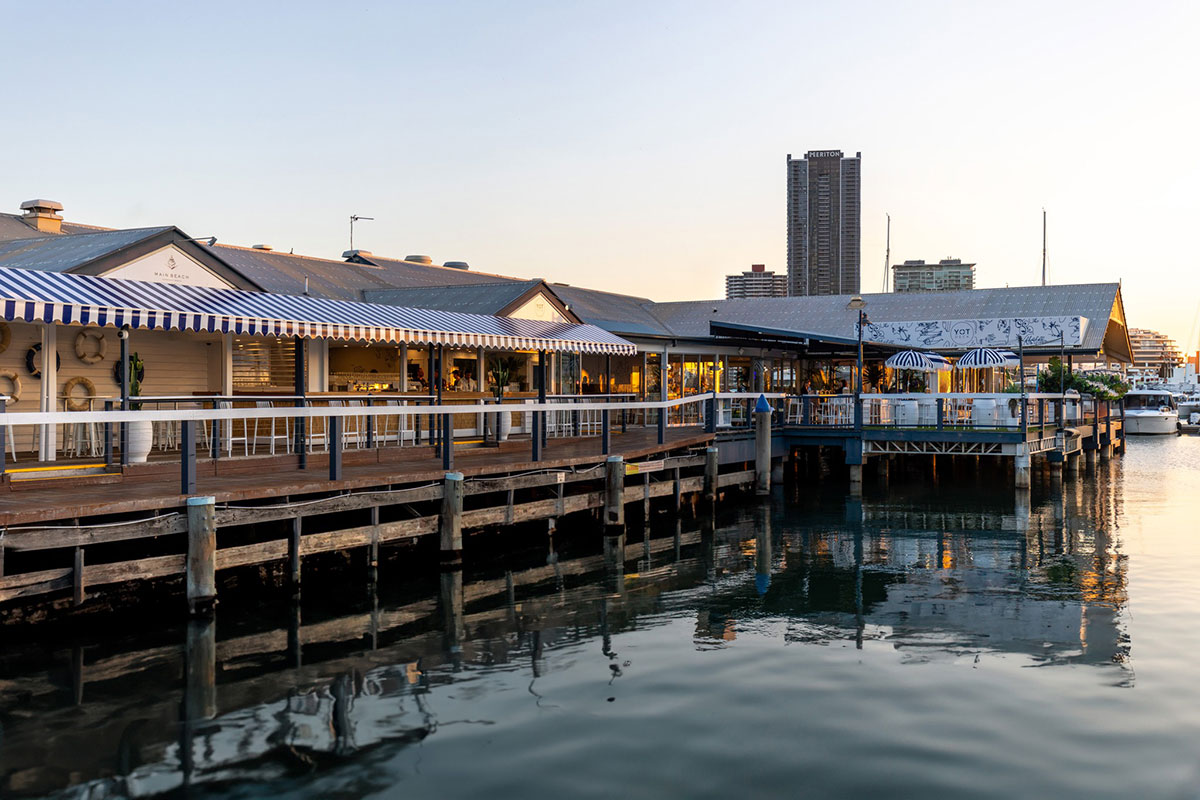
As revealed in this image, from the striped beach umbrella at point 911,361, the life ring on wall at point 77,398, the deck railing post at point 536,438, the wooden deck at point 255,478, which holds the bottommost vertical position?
the wooden deck at point 255,478

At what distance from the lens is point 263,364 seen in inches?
763

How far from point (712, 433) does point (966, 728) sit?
15.2 metres

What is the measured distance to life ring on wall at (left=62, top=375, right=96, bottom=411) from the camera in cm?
1540

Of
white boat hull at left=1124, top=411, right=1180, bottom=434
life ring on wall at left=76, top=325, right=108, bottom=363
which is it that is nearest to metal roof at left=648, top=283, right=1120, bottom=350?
white boat hull at left=1124, top=411, right=1180, bottom=434

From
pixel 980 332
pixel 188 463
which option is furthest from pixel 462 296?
pixel 980 332

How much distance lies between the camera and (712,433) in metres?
23.5

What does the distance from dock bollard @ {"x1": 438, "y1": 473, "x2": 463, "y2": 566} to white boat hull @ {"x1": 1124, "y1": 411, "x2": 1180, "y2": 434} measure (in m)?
55.1

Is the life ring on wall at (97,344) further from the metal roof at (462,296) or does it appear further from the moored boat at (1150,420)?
the moored boat at (1150,420)

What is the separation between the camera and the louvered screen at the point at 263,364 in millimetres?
18844

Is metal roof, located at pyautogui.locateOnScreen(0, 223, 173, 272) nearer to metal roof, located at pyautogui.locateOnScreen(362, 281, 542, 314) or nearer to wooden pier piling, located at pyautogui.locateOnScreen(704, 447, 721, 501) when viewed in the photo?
metal roof, located at pyautogui.locateOnScreen(362, 281, 542, 314)

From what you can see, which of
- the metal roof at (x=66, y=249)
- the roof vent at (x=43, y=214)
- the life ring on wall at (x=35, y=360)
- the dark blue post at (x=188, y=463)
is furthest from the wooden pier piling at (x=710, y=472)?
the roof vent at (x=43, y=214)

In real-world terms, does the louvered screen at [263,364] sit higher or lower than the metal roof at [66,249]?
lower

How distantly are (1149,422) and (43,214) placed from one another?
58106 millimetres

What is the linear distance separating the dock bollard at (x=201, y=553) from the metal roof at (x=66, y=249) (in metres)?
6.53
